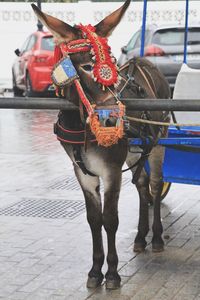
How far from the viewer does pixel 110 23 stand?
501 cm

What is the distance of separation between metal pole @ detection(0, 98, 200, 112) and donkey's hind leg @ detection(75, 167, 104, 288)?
0.77 m

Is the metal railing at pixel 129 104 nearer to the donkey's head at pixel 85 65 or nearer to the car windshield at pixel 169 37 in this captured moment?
the donkey's head at pixel 85 65

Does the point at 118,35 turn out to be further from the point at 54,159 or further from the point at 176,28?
the point at 54,159

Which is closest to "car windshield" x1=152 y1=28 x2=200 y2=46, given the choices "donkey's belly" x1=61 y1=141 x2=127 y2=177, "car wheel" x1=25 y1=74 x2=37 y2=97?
"car wheel" x1=25 y1=74 x2=37 y2=97

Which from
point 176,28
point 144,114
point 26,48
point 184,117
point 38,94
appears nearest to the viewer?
point 144,114

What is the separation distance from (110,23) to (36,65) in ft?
44.8

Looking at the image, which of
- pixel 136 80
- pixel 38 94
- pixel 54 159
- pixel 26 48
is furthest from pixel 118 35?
pixel 136 80

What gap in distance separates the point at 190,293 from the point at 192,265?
2.16 ft

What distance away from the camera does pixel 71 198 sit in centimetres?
830

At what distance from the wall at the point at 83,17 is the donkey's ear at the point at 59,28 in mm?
18495

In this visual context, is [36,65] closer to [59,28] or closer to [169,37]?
[169,37]

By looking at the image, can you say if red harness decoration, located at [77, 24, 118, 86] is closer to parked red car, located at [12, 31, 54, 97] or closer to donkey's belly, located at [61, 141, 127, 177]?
donkey's belly, located at [61, 141, 127, 177]

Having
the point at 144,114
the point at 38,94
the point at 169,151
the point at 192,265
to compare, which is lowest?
the point at 38,94

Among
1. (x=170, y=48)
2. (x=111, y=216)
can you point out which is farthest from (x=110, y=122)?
(x=170, y=48)
